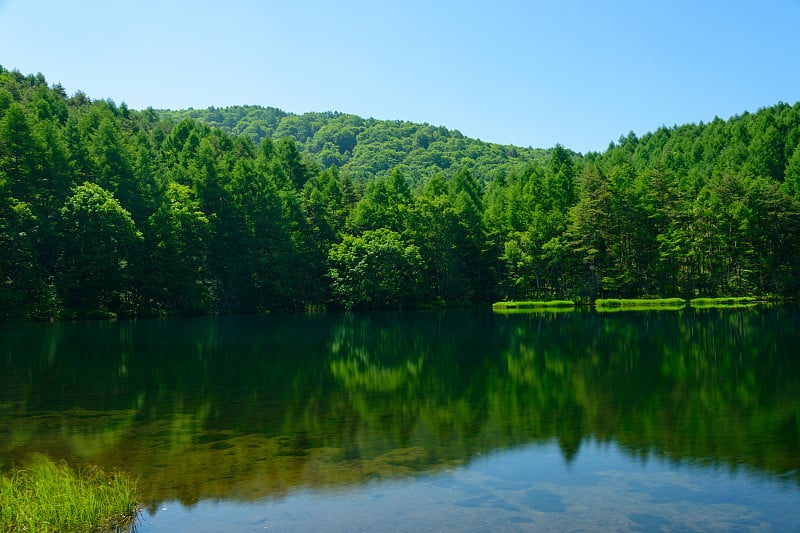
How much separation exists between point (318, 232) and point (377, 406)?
241 ft

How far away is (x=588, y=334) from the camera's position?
42.7 meters

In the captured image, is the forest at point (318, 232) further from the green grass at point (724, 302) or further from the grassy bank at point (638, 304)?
the grassy bank at point (638, 304)

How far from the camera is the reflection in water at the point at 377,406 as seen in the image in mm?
13594

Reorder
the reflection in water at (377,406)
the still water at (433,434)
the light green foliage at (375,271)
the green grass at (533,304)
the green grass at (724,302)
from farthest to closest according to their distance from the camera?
the light green foliage at (375,271), the green grass at (533,304), the green grass at (724,302), the reflection in water at (377,406), the still water at (433,434)

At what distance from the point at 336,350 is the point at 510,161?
153m

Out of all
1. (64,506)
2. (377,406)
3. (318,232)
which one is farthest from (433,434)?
(318,232)

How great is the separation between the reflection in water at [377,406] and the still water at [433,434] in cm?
9

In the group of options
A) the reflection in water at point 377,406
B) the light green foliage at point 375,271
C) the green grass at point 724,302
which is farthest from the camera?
the light green foliage at point 375,271

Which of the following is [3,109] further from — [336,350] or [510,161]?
[510,161]

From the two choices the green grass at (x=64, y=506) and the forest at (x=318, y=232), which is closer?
the green grass at (x=64, y=506)

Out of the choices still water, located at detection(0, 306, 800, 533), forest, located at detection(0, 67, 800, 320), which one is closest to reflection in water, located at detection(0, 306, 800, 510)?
still water, located at detection(0, 306, 800, 533)

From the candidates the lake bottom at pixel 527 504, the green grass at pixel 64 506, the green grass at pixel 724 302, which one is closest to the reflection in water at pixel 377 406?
the lake bottom at pixel 527 504

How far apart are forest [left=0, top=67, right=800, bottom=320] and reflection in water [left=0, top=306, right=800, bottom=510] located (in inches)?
1221

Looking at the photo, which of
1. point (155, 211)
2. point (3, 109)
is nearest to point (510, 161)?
point (155, 211)
